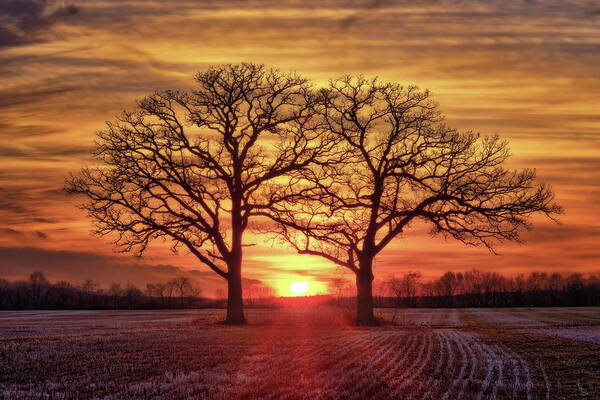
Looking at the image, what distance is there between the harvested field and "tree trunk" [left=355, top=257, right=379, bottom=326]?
11.4 meters

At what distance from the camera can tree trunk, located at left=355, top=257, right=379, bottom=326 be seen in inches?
1507

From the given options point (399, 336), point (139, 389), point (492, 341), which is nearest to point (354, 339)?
point (399, 336)

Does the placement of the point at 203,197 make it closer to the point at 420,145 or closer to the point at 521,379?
the point at 420,145

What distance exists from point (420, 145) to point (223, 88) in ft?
43.3

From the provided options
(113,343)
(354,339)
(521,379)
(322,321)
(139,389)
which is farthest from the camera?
(322,321)

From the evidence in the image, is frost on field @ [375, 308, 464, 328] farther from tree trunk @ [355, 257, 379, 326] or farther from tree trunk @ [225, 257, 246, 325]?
tree trunk @ [225, 257, 246, 325]

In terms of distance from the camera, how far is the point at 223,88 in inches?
1485

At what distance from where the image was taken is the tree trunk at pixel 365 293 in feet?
126

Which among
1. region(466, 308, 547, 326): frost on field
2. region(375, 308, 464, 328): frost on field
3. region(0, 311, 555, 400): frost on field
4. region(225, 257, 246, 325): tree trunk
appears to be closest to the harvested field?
region(0, 311, 555, 400): frost on field

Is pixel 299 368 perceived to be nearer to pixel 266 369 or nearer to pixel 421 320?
pixel 266 369

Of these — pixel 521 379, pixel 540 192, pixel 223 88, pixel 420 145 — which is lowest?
Answer: pixel 521 379

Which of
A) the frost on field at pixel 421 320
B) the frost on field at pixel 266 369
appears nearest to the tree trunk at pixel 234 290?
the frost on field at pixel 421 320

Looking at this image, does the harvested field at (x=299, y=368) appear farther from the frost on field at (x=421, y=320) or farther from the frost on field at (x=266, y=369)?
the frost on field at (x=421, y=320)

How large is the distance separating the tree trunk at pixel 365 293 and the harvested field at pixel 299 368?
1140 cm
